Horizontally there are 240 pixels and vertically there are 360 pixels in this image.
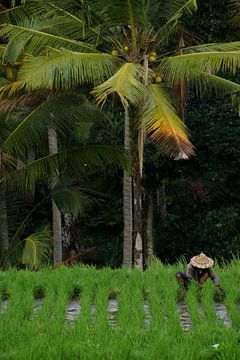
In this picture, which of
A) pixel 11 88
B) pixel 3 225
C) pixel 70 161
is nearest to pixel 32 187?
pixel 3 225

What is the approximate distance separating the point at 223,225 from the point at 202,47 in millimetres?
5246

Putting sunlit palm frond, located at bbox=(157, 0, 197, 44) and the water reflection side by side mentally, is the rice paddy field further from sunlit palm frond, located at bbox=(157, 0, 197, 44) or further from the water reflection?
sunlit palm frond, located at bbox=(157, 0, 197, 44)

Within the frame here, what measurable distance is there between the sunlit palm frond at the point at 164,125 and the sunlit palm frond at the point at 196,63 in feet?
1.31

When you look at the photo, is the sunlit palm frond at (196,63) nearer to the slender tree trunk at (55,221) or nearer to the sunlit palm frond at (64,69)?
the sunlit palm frond at (64,69)

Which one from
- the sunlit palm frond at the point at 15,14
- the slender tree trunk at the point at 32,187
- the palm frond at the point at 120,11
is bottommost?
the slender tree trunk at the point at 32,187

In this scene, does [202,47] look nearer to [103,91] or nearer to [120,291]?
[103,91]

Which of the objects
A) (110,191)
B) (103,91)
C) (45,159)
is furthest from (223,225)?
(103,91)

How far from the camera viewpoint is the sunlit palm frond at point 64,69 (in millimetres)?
9688

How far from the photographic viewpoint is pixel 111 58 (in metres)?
10.3

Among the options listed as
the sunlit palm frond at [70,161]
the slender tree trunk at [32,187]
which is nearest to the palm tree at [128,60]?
the sunlit palm frond at [70,161]

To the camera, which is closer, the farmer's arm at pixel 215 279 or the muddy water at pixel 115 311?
the muddy water at pixel 115 311

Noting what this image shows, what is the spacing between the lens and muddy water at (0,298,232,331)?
7020 mm

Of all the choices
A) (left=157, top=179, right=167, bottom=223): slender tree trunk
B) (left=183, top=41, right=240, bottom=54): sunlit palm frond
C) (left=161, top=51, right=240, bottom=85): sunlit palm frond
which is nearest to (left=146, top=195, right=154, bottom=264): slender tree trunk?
(left=157, top=179, right=167, bottom=223): slender tree trunk

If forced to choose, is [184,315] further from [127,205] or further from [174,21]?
[127,205]
